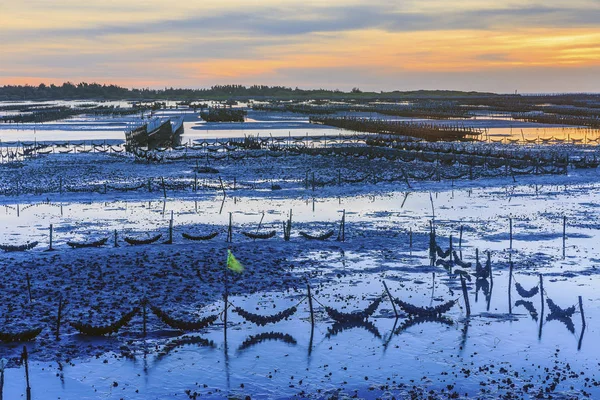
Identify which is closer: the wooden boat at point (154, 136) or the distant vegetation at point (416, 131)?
the wooden boat at point (154, 136)

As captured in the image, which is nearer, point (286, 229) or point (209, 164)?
point (286, 229)

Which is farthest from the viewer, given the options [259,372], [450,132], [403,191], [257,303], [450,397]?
[450,132]

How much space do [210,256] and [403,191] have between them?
23973 mm

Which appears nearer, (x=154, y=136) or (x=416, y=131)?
(x=154, y=136)

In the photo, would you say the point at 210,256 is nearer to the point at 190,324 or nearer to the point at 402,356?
the point at 190,324

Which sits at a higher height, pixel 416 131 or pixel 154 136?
pixel 416 131

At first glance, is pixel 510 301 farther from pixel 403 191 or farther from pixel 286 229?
pixel 403 191

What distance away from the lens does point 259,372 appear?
64.0ft

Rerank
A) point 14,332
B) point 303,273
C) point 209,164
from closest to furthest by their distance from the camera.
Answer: point 14,332, point 303,273, point 209,164

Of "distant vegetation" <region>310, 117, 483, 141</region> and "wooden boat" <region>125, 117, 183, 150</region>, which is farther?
"distant vegetation" <region>310, 117, 483, 141</region>

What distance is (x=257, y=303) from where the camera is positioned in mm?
25312

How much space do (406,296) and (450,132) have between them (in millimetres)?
81113

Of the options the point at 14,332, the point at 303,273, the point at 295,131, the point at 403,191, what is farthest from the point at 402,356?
the point at 295,131

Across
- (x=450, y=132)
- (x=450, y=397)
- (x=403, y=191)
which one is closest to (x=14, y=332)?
(x=450, y=397)
